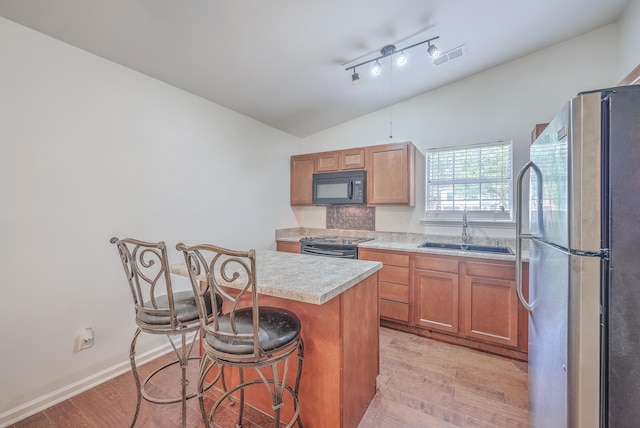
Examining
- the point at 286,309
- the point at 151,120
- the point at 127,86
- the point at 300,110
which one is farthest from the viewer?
the point at 300,110

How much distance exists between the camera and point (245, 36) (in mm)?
2059

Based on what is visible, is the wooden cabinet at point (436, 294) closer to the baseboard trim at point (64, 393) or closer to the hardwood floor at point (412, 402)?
the hardwood floor at point (412, 402)

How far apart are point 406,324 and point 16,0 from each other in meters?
3.86

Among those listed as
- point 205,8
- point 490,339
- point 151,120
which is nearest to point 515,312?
point 490,339

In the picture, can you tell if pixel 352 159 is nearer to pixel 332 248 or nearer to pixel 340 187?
pixel 340 187

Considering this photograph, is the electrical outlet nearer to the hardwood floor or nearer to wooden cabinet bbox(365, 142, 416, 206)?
the hardwood floor

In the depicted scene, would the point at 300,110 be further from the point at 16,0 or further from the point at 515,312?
the point at 515,312

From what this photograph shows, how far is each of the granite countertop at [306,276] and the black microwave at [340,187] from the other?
1.63 metres

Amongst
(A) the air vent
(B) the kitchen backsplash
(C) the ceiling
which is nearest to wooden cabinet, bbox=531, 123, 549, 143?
(C) the ceiling

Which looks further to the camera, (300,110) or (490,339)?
(300,110)

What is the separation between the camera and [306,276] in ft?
4.82

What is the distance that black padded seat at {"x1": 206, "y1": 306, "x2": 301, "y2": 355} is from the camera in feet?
3.77

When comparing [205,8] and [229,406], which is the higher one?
[205,8]

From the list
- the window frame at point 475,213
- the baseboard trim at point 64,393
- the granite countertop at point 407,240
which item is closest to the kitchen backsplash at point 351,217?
the granite countertop at point 407,240
